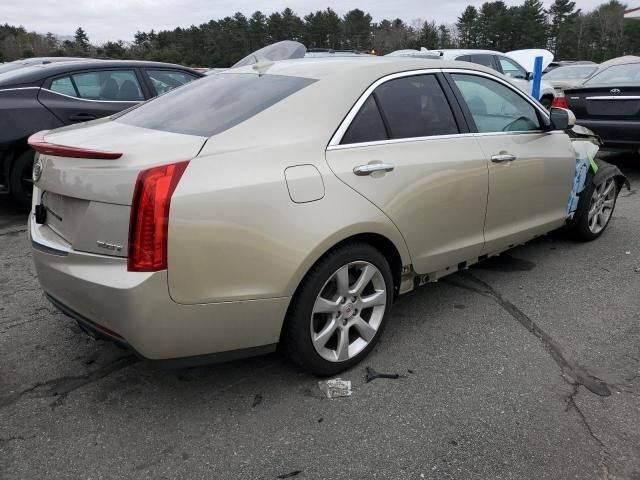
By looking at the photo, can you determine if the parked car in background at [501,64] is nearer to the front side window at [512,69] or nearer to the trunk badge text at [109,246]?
the front side window at [512,69]

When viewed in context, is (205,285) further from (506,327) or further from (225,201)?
(506,327)

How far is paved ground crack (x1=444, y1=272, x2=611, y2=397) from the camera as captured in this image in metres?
2.78

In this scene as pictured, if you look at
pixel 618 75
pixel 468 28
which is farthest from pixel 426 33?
pixel 618 75

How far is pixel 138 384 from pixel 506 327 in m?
2.21

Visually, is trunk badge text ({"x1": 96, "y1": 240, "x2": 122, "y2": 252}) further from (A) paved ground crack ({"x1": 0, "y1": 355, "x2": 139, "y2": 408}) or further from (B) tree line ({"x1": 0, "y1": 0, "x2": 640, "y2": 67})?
(B) tree line ({"x1": 0, "y1": 0, "x2": 640, "y2": 67})

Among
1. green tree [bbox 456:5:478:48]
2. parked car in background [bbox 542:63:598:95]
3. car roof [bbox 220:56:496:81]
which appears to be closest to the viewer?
car roof [bbox 220:56:496:81]

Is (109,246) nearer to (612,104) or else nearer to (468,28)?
(612,104)

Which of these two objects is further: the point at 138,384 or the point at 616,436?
the point at 138,384

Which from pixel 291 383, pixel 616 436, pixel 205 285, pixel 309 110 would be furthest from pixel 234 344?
pixel 616 436

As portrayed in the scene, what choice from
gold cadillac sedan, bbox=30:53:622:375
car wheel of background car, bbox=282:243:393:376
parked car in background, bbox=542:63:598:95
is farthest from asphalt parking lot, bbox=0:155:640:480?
parked car in background, bbox=542:63:598:95

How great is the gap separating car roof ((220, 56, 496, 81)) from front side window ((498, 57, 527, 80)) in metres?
9.56

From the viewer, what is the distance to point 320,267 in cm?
255

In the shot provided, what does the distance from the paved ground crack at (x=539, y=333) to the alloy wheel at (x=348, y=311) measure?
1.04 meters

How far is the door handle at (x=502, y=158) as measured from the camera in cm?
343
